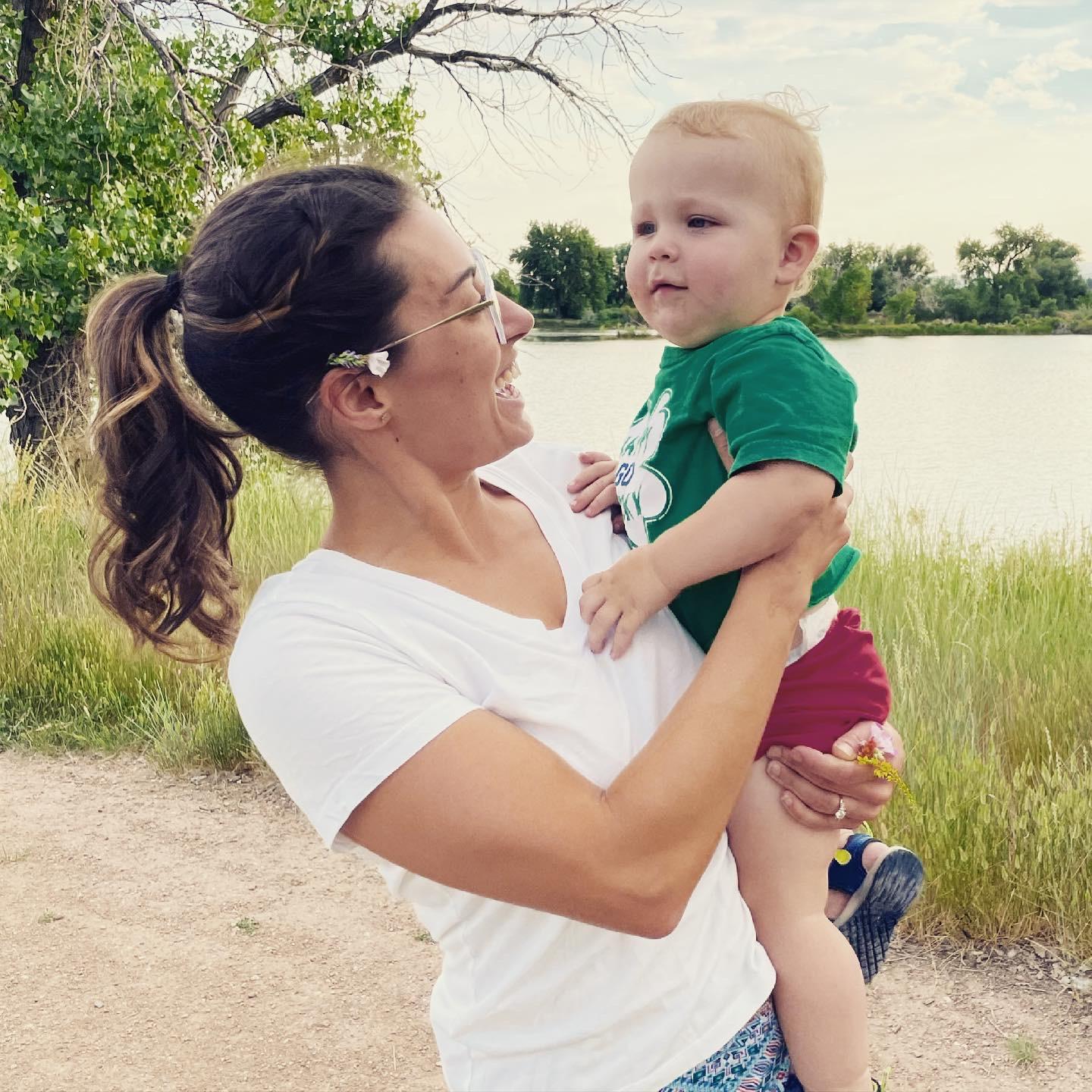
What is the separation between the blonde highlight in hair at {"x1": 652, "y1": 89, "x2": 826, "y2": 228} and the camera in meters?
1.78

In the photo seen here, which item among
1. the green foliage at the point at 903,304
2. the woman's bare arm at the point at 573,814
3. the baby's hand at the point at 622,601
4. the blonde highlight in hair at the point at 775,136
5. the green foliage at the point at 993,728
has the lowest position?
the green foliage at the point at 903,304

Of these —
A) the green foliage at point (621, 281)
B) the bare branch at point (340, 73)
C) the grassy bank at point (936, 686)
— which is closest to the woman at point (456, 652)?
the green foliage at point (621, 281)

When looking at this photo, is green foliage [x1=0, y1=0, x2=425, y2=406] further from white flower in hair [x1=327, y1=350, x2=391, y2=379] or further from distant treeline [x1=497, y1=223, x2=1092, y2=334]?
distant treeline [x1=497, y1=223, x2=1092, y2=334]

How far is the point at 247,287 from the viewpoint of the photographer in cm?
154

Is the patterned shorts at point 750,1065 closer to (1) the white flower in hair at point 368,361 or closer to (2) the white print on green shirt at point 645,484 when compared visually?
(2) the white print on green shirt at point 645,484

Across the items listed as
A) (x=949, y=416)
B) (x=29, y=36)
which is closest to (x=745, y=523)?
(x=29, y=36)

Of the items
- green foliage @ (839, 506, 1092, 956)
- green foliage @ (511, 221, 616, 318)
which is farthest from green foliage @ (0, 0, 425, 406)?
green foliage @ (839, 506, 1092, 956)

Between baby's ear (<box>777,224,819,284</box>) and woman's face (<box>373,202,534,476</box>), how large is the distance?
50 cm

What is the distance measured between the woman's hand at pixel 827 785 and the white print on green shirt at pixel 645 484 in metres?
0.39

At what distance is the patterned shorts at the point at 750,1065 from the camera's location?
142cm

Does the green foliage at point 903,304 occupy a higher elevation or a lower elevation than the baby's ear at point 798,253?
lower

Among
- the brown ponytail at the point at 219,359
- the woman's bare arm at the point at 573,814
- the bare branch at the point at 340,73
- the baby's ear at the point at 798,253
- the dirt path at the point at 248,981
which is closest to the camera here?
the woman's bare arm at the point at 573,814

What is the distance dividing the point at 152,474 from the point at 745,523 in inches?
34.2

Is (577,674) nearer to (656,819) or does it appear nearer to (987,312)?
(656,819)
